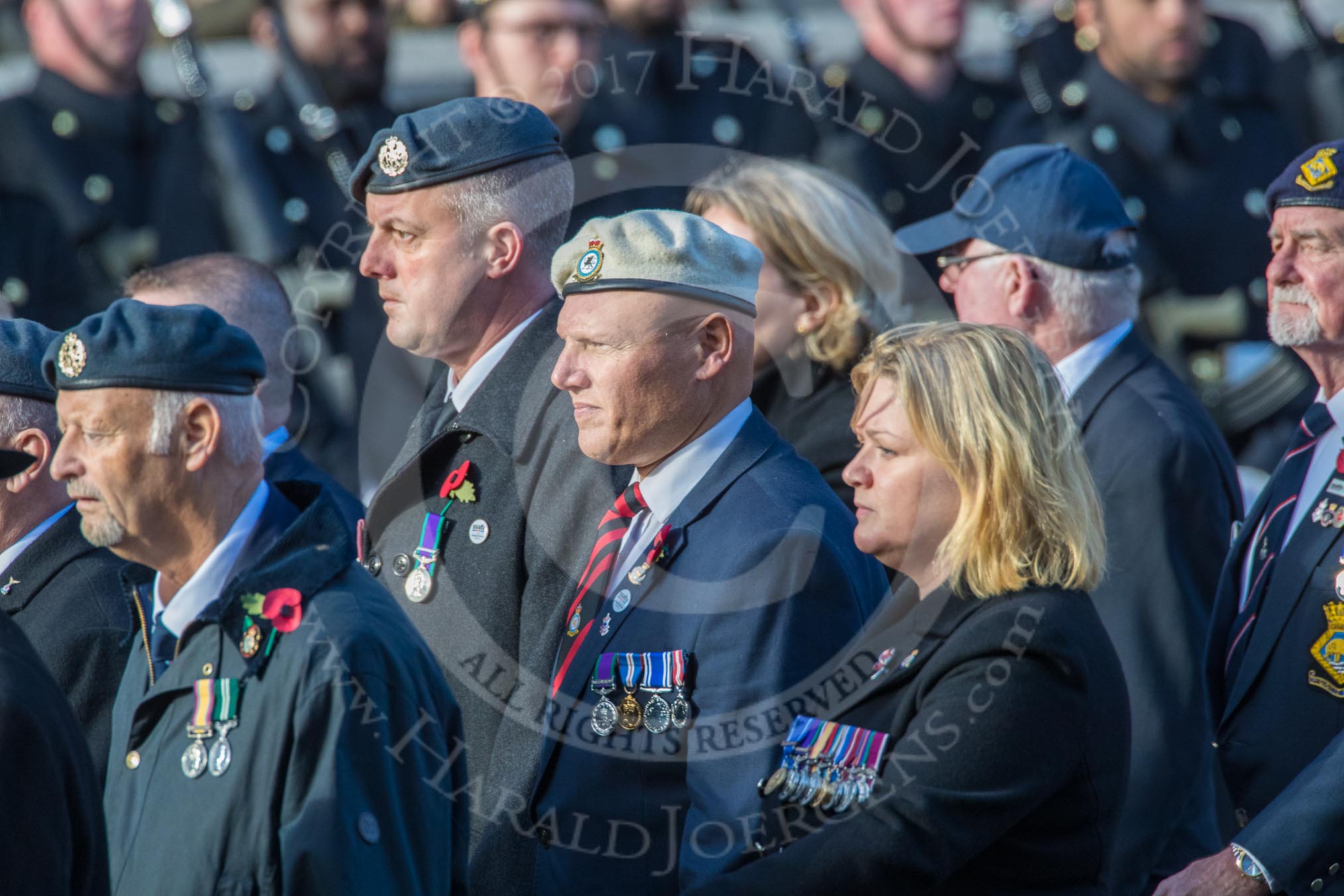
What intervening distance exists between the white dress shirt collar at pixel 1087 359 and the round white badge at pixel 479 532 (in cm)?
144

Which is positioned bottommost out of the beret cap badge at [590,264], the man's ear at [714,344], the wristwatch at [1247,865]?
the wristwatch at [1247,865]

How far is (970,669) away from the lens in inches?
114

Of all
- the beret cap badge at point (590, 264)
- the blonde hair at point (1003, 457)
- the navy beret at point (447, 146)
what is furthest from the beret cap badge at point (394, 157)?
the blonde hair at point (1003, 457)

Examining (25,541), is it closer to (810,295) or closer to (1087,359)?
(810,295)

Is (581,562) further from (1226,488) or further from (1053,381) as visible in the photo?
(1226,488)

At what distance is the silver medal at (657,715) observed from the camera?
314 centimetres

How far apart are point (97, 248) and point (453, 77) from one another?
1.98m

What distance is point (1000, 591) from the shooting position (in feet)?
9.67

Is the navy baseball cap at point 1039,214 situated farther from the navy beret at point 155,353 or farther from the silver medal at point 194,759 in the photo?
the silver medal at point 194,759

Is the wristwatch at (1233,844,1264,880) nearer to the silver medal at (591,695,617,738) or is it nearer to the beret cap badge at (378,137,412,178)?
the silver medal at (591,695,617,738)

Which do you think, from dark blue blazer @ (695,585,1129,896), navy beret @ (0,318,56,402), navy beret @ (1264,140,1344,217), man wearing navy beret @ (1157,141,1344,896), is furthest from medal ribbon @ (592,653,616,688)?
navy beret @ (1264,140,1344,217)

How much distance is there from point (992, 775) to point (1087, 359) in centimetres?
182

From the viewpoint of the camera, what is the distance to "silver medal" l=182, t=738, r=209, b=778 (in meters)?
2.88

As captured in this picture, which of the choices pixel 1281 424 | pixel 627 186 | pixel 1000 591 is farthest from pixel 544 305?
pixel 1281 424
